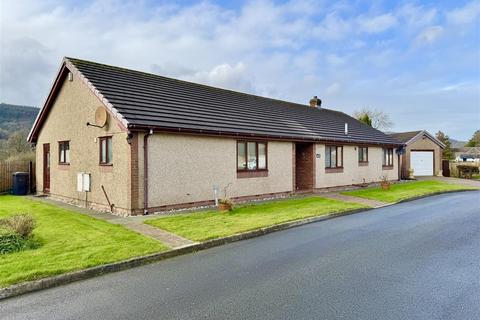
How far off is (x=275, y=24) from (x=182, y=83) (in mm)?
5755

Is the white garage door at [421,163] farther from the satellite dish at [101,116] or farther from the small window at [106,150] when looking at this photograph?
the satellite dish at [101,116]

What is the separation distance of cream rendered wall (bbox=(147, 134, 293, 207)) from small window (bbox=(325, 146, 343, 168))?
16.9 feet

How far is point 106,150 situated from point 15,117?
1579 inches

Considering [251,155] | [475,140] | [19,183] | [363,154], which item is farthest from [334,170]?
[475,140]

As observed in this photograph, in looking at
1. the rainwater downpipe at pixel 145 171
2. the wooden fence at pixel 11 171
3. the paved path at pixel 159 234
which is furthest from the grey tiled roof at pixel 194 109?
the wooden fence at pixel 11 171

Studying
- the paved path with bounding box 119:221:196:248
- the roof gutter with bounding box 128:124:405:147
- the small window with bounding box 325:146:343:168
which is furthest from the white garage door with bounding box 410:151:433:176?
the paved path with bounding box 119:221:196:248

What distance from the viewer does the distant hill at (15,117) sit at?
135 ft

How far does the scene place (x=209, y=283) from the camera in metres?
5.46

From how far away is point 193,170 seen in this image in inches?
517

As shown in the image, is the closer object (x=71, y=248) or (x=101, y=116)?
(x=71, y=248)

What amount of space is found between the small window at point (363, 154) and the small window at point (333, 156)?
2.34 metres

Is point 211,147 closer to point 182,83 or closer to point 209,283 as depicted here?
point 182,83

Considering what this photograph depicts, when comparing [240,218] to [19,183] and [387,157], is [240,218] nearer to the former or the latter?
[19,183]

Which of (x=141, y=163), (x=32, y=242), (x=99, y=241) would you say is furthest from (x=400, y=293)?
(x=141, y=163)
